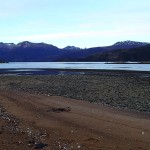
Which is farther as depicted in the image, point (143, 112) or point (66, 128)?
point (143, 112)

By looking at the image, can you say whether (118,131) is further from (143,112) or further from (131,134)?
(143,112)

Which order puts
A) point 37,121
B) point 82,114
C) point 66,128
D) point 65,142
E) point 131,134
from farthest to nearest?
point 82,114
point 37,121
point 66,128
point 131,134
point 65,142

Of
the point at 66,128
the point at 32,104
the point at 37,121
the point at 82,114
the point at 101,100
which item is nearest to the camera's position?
the point at 66,128

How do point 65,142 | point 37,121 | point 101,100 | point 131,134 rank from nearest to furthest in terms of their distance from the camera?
point 65,142 → point 131,134 → point 37,121 → point 101,100

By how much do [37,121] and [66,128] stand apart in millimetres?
3227

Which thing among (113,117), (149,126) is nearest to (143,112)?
(113,117)

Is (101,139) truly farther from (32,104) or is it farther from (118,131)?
(32,104)

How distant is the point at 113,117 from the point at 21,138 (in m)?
8.20

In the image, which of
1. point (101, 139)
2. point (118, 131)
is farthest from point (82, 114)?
point (101, 139)

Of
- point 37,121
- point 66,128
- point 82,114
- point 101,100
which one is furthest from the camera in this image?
point 101,100

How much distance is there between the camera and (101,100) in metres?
36.0

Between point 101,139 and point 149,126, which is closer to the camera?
point 101,139

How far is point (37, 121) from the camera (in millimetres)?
23531

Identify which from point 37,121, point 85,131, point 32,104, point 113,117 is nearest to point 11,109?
point 32,104
